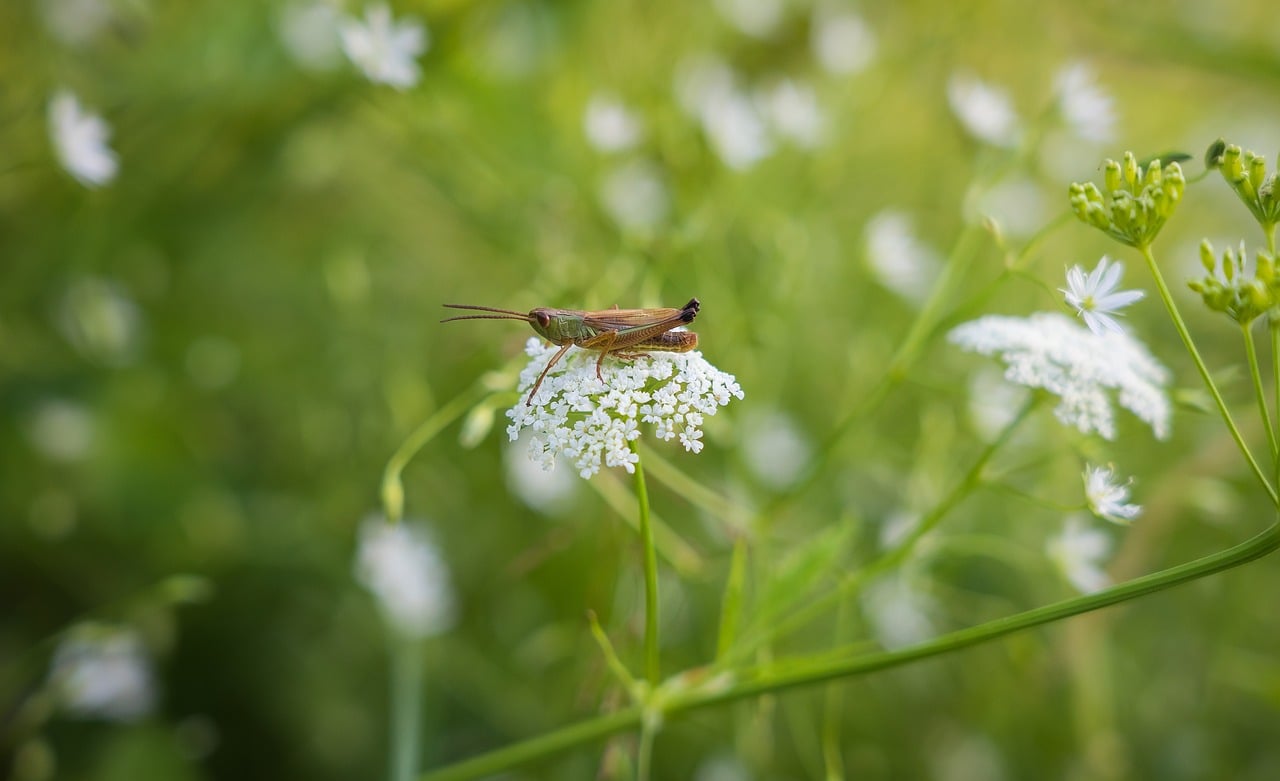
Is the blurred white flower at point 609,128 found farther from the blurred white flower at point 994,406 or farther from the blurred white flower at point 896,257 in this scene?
the blurred white flower at point 994,406

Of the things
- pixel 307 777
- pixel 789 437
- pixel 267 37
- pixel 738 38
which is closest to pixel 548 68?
pixel 267 37

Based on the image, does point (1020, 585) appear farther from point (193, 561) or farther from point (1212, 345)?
point (193, 561)

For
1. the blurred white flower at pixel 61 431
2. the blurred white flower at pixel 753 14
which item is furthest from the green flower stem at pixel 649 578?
the blurred white flower at pixel 753 14

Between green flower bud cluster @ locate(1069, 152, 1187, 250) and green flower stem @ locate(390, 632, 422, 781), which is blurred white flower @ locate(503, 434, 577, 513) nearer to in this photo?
green flower stem @ locate(390, 632, 422, 781)

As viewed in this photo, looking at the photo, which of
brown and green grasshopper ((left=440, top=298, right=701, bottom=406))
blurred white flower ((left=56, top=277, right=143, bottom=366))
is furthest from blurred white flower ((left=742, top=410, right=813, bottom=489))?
blurred white flower ((left=56, top=277, right=143, bottom=366))

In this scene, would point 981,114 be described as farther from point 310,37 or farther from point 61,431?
point 61,431

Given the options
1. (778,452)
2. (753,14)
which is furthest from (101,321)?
(753,14)
